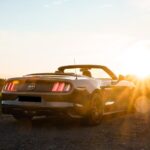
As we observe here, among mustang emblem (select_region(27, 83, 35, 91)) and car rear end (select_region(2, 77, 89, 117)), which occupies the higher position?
mustang emblem (select_region(27, 83, 35, 91))

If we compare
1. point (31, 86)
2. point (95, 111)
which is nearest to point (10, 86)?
point (31, 86)

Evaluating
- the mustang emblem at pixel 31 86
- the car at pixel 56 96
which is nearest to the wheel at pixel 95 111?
the car at pixel 56 96

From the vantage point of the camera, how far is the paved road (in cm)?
771

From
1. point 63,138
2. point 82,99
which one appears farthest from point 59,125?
point 63,138

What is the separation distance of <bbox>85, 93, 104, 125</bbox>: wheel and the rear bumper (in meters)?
0.28

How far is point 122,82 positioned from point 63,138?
4.16 metres

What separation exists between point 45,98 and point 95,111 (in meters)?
1.34

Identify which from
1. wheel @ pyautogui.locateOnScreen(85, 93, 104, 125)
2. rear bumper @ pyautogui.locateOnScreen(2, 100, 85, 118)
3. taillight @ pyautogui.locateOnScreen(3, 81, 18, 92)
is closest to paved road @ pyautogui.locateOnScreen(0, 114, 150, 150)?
wheel @ pyautogui.locateOnScreen(85, 93, 104, 125)

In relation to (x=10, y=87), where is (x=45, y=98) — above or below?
below

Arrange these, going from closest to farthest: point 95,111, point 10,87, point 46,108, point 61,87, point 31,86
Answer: point 46,108 < point 61,87 < point 31,86 < point 10,87 < point 95,111

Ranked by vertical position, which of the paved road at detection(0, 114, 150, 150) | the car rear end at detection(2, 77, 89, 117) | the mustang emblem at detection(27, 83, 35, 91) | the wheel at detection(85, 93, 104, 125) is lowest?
the paved road at detection(0, 114, 150, 150)

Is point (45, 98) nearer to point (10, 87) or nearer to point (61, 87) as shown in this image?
point (61, 87)

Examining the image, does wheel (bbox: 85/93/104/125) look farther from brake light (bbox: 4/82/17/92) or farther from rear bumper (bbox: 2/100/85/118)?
brake light (bbox: 4/82/17/92)

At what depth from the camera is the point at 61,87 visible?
998 cm
